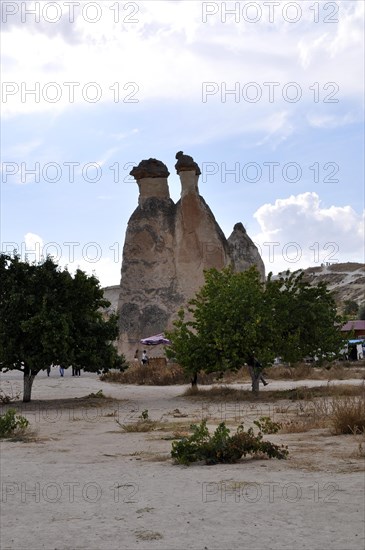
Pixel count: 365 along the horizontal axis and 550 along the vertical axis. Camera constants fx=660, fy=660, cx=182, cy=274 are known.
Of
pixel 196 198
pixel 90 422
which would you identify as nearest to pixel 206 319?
pixel 90 422

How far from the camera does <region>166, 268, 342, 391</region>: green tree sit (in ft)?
65.2

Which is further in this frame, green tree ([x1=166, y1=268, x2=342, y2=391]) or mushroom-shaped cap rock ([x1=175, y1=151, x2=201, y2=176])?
mushroom-shaped cap rock ([x1=175, y1=151, x2=201, y2=176])

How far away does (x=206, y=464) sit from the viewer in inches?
344

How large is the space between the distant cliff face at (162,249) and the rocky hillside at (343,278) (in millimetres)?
57281

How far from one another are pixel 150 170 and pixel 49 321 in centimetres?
2956

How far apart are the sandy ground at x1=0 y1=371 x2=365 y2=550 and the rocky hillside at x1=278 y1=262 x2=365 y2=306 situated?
92.5m

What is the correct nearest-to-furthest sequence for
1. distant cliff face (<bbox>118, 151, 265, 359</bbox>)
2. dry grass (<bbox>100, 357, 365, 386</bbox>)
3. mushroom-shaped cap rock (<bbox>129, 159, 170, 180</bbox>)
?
dry grass (<bbox>100, 357, 365, 386</bbox>)
distant cliff face (<bbox>118, 151, 265, 359</bbox>)
mushroom-shaped cap rock (<bbox>129, 159, 170, 180</bbox>)

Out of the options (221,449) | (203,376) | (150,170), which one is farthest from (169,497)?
(150,170)

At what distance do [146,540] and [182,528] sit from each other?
0.42m

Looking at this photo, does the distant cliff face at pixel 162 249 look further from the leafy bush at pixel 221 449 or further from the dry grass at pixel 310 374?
the leafy bush at pixel 221 449

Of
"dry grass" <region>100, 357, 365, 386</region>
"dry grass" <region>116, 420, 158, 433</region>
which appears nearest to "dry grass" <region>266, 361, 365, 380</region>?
"dry grass" <region>100, 357, 365, 386</region>

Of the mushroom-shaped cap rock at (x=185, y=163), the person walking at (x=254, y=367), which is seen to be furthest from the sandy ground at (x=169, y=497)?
the mushroom-shaped cap rock at (x=185, y=163)

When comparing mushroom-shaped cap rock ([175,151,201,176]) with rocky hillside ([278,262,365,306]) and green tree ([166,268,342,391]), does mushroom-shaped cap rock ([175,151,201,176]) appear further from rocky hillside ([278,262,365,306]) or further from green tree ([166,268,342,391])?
rocky hillside ([278,262,365,306])

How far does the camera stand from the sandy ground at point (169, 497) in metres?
5.41
